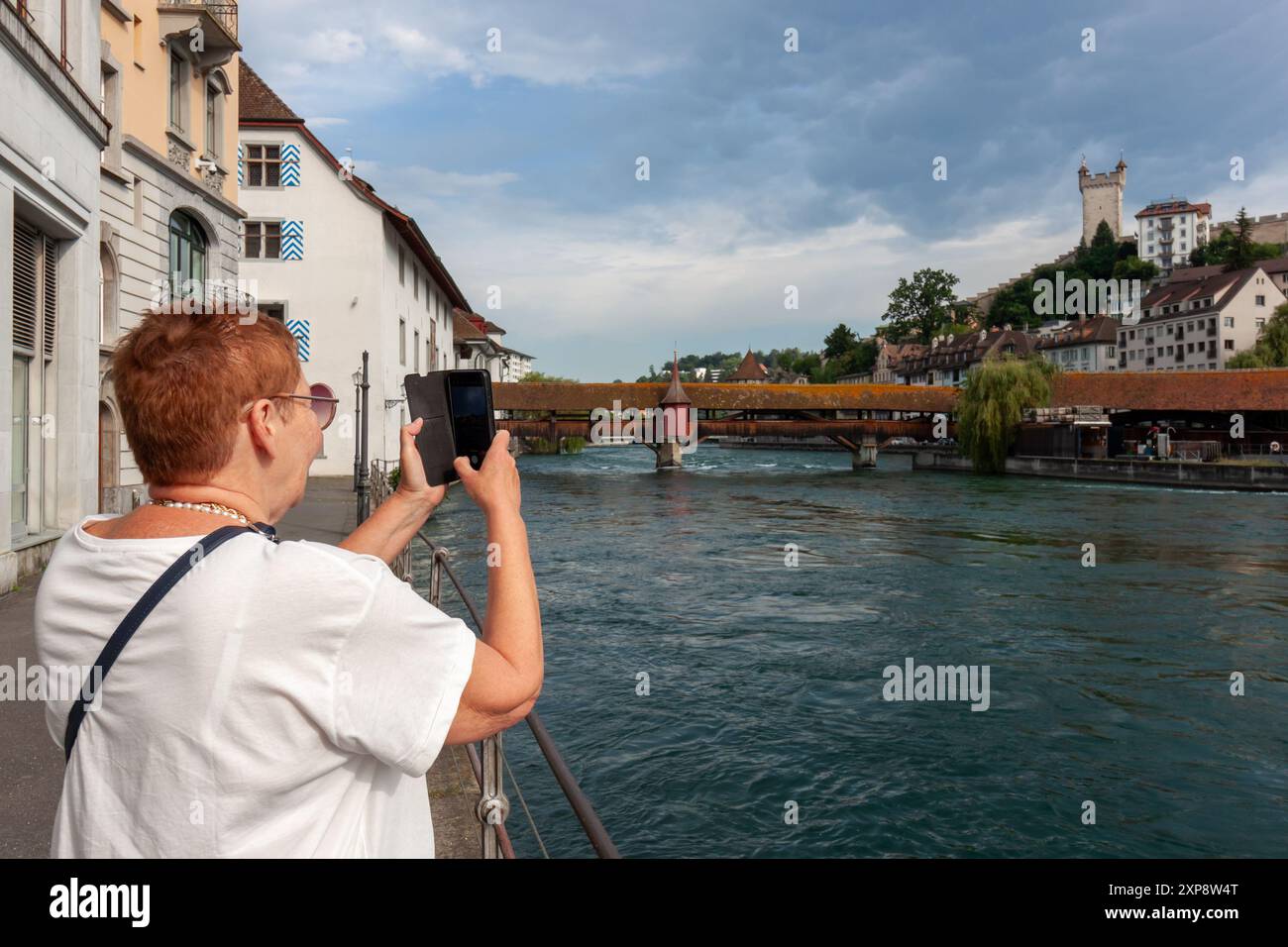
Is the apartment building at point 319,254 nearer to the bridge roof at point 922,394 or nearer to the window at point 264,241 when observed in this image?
the window at point 264,241

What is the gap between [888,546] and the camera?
2252 cm

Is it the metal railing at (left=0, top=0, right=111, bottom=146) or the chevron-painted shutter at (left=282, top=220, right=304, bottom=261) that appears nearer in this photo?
the metal railing at (left=0, top=0, right=111, bottom=146)

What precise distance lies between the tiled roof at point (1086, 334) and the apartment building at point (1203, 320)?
11.3 feet

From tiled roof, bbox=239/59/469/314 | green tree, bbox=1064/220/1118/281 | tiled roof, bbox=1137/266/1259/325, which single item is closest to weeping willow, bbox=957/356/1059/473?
tiled roof, bbox=239/59/469/314

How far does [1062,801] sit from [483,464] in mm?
7696

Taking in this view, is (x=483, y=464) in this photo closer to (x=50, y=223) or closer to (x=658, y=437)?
(x=50, y=223)

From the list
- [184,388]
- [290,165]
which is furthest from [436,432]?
[290,165]

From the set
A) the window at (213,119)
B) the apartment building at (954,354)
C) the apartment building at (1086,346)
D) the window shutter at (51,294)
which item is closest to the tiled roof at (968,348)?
the apartment building at (954,354)

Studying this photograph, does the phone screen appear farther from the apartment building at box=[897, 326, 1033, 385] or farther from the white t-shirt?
the apartment building at box=[897, 326, 1033, 385]

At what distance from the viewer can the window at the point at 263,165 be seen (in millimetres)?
30453

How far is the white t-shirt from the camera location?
1150 millimetres

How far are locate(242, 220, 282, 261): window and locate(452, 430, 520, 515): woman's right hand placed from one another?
106 ft

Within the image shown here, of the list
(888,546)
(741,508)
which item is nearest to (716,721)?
(888,546)
